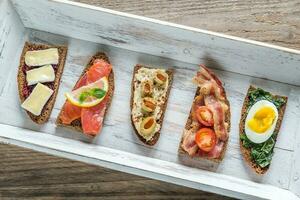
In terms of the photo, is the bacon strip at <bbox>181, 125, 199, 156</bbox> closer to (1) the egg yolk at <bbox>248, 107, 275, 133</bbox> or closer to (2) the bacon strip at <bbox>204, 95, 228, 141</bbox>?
(2) the bacon strip at <bbox>204, 95, 228, 141</bbox>

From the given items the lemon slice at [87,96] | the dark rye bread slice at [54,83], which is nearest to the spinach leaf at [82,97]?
the lemon slice at [87,96]

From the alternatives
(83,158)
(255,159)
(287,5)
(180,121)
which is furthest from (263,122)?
(83,158)

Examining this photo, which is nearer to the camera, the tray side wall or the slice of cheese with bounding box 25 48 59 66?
the tray side wall

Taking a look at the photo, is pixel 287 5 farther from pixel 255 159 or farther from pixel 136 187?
pixel 136 187

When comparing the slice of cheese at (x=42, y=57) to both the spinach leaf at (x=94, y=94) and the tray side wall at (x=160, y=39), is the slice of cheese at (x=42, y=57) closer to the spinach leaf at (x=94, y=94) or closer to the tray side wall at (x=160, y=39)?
the tray side wall at (x=160, y=39)

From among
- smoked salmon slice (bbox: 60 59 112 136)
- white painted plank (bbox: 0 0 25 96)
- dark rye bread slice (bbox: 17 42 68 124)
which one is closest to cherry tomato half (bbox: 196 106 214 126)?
smoked salmon slice (bbox: 60 59 112 136)
